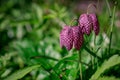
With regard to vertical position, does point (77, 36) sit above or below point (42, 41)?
above

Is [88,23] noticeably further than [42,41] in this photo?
No

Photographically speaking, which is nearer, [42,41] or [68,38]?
[68,38]

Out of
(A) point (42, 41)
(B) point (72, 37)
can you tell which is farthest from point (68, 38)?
(A) point (42, 41)

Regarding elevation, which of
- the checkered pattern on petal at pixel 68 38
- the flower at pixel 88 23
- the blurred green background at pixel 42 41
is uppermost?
the flower at pixel 88 23

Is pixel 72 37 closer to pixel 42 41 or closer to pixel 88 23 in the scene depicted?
pixel 88 23

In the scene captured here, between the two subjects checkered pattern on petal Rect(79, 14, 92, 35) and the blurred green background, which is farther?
the blurred green background

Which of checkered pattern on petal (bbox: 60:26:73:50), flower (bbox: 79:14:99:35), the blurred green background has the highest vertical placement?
flower (bbox: 79:14:99:35)

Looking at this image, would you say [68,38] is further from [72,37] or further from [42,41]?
[42,41]

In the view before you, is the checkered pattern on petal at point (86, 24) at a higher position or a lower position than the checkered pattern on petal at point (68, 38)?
higher
